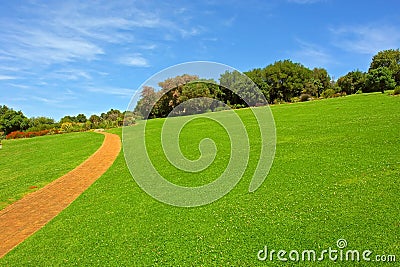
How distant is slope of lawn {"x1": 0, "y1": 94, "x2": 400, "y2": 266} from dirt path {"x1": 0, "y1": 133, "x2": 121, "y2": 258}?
0.63 meters

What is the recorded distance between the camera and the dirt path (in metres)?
8.23

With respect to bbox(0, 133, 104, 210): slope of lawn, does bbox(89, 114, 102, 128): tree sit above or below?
above

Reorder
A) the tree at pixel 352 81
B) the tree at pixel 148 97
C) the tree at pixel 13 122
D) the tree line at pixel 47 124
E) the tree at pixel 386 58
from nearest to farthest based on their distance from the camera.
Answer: the tree at pixel 148 97 → the tree line at pixel 47 124 → the tree at pixel 13 122 → the tree at pixel 352 81 → the tree at pixel 386 58

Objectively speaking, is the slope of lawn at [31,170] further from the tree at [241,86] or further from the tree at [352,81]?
the tree at [352,81]

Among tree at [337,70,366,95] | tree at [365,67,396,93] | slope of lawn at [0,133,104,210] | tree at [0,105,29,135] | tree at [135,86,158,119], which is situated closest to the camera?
slope of lawn at [0,133,104,210]

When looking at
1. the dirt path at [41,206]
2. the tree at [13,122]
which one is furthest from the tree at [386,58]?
the tree at [13,122]

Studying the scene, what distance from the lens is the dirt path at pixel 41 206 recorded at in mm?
8234

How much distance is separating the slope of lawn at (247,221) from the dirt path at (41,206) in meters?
0.63

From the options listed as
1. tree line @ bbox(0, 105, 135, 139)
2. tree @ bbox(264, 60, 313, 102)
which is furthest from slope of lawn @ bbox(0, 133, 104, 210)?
tree @ bbox(264, 60, 313, 102)

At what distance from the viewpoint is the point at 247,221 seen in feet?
21.3

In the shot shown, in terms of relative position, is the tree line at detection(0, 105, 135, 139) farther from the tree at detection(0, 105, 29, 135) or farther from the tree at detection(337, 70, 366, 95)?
the tree at detection(337, 70, 366, 95)

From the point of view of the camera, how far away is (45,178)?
14.3 m

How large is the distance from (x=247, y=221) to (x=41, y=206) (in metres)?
7.86

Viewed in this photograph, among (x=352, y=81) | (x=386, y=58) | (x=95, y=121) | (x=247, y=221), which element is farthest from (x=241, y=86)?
(x=386, y=58)
